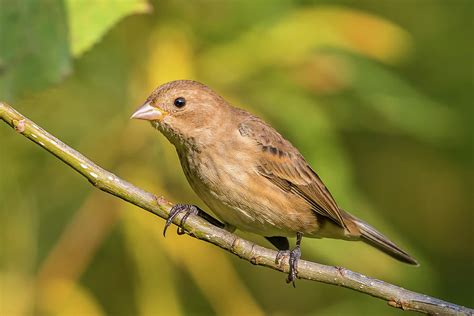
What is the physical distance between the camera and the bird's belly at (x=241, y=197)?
180 inches

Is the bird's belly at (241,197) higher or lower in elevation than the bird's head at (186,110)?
lower

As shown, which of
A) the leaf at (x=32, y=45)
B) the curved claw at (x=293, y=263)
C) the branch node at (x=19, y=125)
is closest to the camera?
the branch node at (x=19, y=125)

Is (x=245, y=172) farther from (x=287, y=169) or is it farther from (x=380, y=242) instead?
(x=380, y=242)

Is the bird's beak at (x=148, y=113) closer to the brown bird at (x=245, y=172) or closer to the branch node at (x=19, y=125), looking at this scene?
the brown bird at (x=245, y=172)

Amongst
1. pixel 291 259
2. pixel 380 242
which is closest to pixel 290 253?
pixel 291 259

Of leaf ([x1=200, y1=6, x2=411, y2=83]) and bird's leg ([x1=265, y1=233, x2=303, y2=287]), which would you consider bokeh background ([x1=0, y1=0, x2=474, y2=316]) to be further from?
bird's leg ([x1=265, y1=233, x2=303, y2=287])

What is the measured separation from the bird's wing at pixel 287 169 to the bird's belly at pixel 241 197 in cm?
12

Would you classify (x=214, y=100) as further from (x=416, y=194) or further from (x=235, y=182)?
(x=416, y=194)

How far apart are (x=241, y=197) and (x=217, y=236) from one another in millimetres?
1008

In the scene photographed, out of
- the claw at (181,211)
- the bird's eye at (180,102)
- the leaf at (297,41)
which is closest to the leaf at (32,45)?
the claw at (181,211)

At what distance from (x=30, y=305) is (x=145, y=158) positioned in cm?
98

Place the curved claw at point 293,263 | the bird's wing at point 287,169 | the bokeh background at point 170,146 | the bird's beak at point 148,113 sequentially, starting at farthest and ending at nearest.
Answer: the bird's wing at point 287,169, the bokeh background at point 170,146, the bird's beak at point 148,113, the curved claw at point 293,263

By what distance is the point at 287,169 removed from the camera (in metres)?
5.07

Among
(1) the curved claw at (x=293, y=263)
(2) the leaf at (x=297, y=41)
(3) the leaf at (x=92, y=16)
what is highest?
(2) the leaf at (x=297, y=41)
